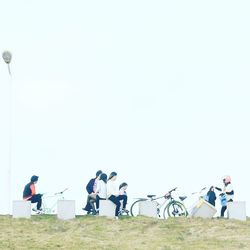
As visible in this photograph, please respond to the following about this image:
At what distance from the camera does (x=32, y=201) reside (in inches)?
1113

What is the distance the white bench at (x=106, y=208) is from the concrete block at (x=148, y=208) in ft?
4.46

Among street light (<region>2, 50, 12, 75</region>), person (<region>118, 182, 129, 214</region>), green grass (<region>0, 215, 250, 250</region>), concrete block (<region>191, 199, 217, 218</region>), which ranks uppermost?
street light (<region>2, 50, 12, 75</region>)

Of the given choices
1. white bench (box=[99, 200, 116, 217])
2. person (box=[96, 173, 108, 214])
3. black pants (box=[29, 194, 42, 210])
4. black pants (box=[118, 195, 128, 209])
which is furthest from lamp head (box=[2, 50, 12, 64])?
black pants (box=[118, 195, 128, 209])

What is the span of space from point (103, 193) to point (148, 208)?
2138 millimetres

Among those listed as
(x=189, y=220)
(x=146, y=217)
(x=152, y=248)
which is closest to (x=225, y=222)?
(x=189, y=220)

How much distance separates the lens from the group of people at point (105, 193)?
91.5 ft

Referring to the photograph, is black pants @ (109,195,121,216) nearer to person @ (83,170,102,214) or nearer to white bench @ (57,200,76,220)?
person @ (83,170,102,214)

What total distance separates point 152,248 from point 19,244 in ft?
15.8

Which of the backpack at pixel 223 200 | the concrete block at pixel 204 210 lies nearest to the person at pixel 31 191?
the concrete block at pixel 204 210

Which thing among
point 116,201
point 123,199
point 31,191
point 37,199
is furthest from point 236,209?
point 31,191

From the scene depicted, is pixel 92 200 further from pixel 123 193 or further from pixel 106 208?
pixel 123 193

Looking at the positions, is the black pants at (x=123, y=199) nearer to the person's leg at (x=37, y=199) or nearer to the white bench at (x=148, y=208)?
the white bench at (x=148, y=208)

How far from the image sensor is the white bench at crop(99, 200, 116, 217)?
27766 millimetres

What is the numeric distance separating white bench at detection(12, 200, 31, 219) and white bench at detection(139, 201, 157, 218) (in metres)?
4.93
